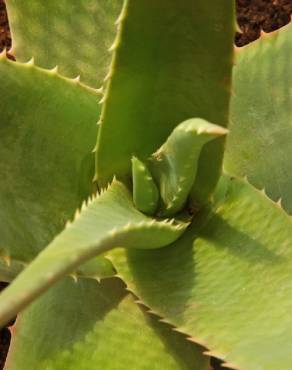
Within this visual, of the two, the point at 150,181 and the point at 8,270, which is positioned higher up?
the point at 150,181

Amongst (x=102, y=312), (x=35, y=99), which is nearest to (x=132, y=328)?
(x=102, y=312)

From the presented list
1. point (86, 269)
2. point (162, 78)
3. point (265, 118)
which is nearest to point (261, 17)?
point (265, 118)

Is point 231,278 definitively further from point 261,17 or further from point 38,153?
point 261,17

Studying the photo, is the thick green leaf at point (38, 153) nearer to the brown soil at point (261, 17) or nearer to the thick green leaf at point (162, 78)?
the thick green leaf at point (162, 78)

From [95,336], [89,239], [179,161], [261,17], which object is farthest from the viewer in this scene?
[261,17]

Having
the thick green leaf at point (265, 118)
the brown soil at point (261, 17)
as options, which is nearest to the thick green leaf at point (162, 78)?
the thick green leaf at point (265, 118)

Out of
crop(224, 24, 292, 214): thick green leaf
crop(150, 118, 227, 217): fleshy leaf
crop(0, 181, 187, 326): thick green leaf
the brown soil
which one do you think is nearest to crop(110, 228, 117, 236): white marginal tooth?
crop(0, 181, 187, 326): thick green leaf

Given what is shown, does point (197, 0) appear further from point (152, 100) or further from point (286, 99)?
point (286, 99)
